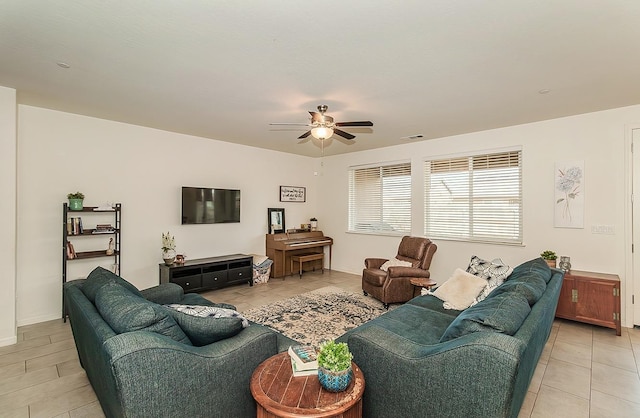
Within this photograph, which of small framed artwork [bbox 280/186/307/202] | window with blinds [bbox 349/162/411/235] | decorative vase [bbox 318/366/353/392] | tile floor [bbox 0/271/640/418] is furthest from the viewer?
small framed artwork [bbox 280/186/307/202]

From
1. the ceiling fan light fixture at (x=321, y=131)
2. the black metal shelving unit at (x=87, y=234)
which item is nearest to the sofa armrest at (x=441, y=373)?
the ceiling fan light fixture at (x=321, y=131)

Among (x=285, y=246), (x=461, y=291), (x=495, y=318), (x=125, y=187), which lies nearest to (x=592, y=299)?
(x=461, y=291)

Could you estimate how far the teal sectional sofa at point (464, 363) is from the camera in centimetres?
133

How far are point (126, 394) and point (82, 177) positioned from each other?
398cm

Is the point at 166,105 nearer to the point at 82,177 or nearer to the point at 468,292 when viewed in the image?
the point at 82,177

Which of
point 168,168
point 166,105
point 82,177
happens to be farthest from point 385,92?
point 82,177

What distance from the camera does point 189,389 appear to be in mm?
1487

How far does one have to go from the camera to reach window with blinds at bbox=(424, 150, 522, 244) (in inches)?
185

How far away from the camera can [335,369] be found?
144cm

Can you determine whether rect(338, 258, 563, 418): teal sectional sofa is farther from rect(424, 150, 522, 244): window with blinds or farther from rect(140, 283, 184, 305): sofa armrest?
rect(424, 150, 522, 244): window with blinds

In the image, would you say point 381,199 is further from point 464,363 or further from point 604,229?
point 464,363

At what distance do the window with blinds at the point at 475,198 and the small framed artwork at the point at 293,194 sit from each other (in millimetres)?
2856

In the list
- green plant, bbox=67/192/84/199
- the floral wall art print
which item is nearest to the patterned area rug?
green plant, bbox=67/192/84/199

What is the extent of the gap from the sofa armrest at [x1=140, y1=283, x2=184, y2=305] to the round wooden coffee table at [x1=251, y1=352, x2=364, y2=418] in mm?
1836
